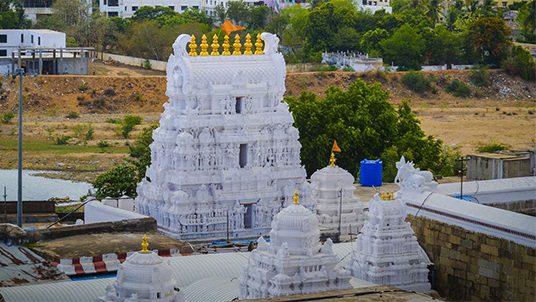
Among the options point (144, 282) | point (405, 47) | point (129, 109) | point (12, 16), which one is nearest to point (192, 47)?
point (144, 282)

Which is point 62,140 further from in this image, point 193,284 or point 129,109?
point 193,284

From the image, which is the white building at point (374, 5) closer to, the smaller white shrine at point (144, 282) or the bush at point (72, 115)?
the bush at point (72, 115)

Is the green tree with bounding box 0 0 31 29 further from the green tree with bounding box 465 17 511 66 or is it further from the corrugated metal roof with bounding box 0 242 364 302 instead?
the corrugated metal roof with bounding box 0 242 364 302

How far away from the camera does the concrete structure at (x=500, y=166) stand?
179ft

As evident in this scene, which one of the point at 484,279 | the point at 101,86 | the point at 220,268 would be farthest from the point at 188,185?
the point at 101,86

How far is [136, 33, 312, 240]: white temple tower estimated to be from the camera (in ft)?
162

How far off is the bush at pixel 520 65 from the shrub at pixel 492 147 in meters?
21.6

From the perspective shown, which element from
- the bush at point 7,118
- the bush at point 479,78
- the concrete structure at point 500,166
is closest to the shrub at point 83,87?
the bush at point 7,118

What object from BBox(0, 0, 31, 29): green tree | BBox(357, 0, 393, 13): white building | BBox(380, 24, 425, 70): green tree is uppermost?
BBox(357, 0, 393, 13): white building

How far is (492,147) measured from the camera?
275 ft

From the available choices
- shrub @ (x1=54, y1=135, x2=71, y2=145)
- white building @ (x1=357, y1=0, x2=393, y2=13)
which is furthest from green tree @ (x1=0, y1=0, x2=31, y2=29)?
white building @ (x1=357, y1=0, x2=393, y2=13)

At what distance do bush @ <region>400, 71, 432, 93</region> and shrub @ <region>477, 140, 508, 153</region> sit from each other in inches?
658

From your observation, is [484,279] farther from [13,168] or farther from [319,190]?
[13,168]

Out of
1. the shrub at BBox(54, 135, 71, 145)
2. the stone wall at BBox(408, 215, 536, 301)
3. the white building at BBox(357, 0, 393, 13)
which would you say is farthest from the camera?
the white building at BBox(357, 0, 393, 13)
